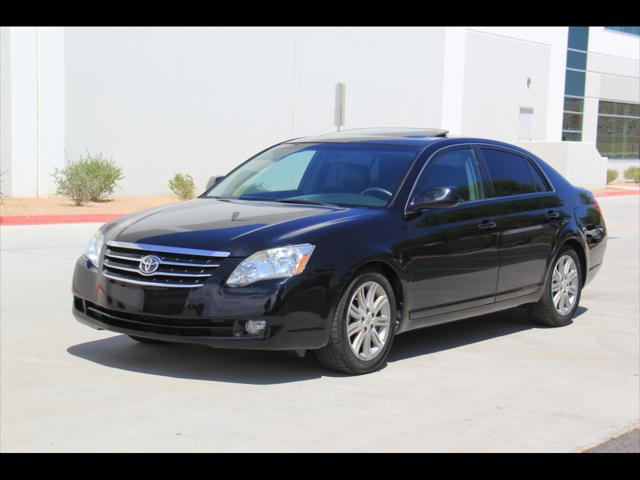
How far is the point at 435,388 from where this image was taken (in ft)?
21.4

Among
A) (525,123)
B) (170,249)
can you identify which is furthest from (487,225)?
(525,123)

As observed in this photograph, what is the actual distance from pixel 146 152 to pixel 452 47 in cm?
1361

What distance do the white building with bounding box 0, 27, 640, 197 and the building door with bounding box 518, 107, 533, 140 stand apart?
0.18 feet

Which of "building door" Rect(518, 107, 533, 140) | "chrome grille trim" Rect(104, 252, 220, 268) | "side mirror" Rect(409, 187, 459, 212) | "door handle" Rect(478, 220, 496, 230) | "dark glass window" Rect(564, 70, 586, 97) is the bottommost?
"chrome grille trim" Rect(104, 252, 220, 268)

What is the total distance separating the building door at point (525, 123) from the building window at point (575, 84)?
3958 millimetres

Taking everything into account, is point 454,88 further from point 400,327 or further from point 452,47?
point 400,327

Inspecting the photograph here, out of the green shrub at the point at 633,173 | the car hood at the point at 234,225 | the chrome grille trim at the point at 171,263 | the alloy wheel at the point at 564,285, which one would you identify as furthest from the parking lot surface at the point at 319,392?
the green shrub at the point at 633,173

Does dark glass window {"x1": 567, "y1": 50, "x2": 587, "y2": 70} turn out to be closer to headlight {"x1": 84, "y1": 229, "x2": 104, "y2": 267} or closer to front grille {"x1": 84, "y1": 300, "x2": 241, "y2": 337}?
headlight {"x1": 84, "y1": 229, "x2": 104, "y2": 267}

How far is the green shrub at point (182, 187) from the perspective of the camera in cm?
2359

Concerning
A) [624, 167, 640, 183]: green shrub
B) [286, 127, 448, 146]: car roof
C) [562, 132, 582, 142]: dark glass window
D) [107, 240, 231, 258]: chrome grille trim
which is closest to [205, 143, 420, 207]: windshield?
[286, 127, 448, 146]: car roof

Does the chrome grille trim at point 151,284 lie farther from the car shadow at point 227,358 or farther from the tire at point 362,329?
the tire at point 362,329

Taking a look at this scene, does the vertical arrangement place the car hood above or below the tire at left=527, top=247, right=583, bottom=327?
above

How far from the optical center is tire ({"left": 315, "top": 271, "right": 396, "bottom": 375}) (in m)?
→ 6.55

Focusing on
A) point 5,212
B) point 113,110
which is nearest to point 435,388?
point 5,212
